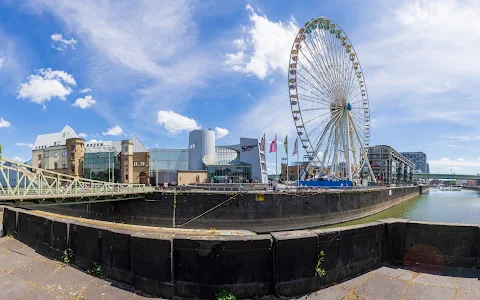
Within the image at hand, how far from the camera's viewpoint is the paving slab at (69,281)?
14.1ft

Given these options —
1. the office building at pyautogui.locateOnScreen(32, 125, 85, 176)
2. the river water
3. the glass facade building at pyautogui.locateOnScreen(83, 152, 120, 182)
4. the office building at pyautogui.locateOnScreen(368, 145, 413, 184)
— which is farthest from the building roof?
the office building at pyautogui.locateOnScreen(368, 145, 413, 184)

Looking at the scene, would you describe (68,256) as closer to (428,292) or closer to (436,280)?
(428,292)

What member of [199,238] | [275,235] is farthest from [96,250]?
Result: [275,235]

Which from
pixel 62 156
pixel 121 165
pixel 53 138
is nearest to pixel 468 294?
pixel 121 165

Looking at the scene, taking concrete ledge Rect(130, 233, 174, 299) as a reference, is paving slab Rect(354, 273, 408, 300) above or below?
below

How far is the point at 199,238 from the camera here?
4094mm

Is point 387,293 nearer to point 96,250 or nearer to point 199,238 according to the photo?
point 199,238

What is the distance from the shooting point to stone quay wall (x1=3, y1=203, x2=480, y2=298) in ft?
13.0

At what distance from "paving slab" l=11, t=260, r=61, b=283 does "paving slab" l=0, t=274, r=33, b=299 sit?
115mm

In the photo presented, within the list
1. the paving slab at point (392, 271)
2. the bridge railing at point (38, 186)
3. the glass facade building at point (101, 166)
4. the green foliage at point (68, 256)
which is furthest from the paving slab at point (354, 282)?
the glass facade building at point (101, 166)

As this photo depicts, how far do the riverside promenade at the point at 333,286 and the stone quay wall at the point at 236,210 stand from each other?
2558 centimetres

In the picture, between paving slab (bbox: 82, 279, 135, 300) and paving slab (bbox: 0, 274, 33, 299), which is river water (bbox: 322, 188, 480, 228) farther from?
paving slab (bbox: 0, 274, 33, 299)

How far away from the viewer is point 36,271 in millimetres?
5055

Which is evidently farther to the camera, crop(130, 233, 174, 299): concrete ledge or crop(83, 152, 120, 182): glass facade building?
crop(83, 152, 120, 182): glass facade building
